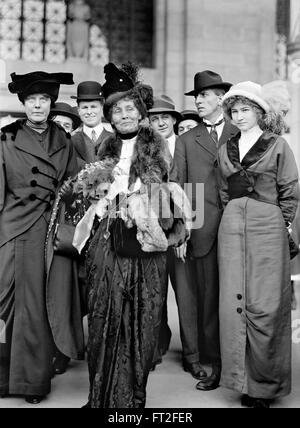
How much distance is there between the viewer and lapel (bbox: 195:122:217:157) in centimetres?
416

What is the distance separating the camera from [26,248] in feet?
12.0

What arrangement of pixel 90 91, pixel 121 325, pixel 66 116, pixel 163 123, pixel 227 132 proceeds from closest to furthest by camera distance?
pixel 121 325, pixel 227 132, pixel 90 91, pixel 163 123, pixel 66 116

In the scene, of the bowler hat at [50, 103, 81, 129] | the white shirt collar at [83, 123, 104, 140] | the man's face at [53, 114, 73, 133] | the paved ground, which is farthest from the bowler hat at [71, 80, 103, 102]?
the paved ground

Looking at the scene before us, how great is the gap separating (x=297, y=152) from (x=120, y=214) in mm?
4042

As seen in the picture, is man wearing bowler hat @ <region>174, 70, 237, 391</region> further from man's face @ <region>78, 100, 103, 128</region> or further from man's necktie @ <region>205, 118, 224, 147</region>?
man's face @ <region>78, 100, 103, 128</region>

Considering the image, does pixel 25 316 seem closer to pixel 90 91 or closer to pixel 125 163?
pixel 125 163

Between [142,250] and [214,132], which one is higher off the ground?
[214,132]

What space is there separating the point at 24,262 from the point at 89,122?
1.51 metres

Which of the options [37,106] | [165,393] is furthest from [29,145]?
[165,393]

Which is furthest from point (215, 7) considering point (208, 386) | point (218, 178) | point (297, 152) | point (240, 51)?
point (208, 386)

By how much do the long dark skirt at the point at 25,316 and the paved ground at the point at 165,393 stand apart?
141 millimetres

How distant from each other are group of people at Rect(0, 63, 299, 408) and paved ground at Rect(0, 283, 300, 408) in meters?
0.10

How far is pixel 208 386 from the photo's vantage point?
156 inches

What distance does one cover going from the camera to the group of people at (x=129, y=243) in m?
3.24
